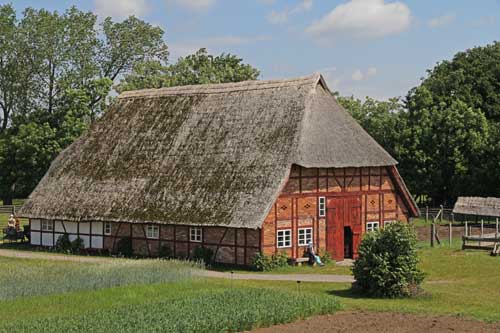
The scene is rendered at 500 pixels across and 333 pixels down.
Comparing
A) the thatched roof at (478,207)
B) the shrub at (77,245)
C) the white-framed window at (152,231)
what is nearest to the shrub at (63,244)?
the shrub at (77,245)

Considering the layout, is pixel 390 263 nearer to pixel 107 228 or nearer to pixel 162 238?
pixel 162 238

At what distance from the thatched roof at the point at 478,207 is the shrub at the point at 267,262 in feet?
48.3

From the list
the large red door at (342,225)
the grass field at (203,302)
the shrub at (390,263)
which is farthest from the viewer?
the large red door at (342,225)

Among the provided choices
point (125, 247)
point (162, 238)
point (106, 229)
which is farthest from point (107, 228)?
point (162, 238)

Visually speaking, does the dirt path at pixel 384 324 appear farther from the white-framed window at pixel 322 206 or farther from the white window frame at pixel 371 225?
the white window frame at pixel 371 225

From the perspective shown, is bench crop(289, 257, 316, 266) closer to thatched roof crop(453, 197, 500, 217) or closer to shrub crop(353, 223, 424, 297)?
shrub crop(353, 223, 424, 297)

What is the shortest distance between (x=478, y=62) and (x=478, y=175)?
499 inches

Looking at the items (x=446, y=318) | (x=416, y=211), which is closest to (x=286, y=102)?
(x=416, y=211)

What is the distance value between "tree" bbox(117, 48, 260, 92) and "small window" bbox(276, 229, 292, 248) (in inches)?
1335

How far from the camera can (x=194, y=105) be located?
48.9 meters

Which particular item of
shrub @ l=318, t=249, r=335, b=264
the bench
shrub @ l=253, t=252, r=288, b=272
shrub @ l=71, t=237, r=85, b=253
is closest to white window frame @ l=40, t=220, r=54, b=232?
shrub @ l=71, t=237, r=85, b=253

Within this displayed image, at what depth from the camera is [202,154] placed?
1799 inches

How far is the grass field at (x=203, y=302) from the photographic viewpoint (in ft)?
81.4

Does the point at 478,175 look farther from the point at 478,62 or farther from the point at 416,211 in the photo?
the point at 416,211
